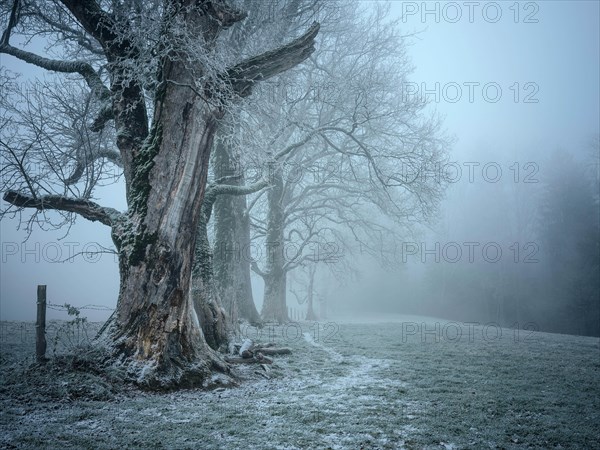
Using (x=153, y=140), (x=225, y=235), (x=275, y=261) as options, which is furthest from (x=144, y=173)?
(x=275, y=261)

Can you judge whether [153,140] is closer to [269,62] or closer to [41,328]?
[269,62]

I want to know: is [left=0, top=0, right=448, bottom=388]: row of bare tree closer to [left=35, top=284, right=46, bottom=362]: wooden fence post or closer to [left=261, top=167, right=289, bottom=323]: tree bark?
[left=35, top=284, right=46, bottom=362]: wooden fence post

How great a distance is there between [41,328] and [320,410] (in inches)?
197

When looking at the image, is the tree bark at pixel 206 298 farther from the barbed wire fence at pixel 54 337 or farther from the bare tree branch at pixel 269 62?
the bare tree branch at pixel 269 62

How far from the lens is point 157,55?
5996 millimetres

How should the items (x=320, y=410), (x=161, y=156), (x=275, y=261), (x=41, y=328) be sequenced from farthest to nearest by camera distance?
(x=275, y=261), (x=41, y=328), (x=161, y=156), (x=320, y=410)

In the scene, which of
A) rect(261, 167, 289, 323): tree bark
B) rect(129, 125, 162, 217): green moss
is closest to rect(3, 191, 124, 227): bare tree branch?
rect(129, 125, 162, 217): green moss

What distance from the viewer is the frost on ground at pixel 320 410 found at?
12.6ft

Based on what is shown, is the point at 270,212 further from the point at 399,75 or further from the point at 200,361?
the point at 200,361

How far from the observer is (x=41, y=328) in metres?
6.39

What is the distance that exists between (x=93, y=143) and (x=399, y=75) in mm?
13147

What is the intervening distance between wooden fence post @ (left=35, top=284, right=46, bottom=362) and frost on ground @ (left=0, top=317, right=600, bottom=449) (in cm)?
36

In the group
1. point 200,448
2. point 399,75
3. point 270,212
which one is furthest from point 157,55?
point 399,75

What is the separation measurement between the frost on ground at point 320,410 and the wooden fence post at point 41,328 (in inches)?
14.0
